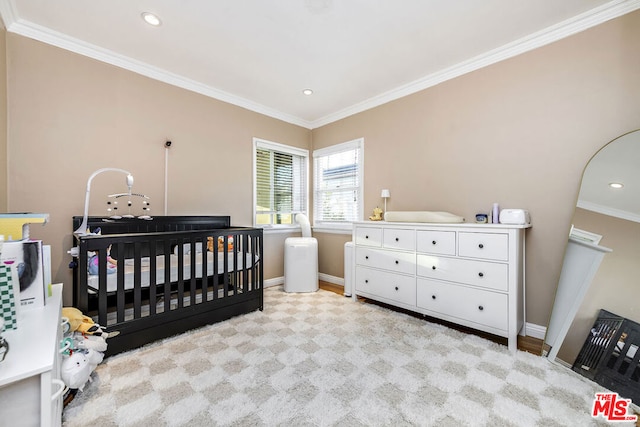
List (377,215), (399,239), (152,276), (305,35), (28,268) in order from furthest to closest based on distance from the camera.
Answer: (377,215) → (399,239) → (305,35) → (152,276) → (28,268)

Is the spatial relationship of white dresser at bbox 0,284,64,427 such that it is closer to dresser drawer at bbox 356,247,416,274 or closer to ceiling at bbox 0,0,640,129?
ceiling at bbox 0,0,640,129

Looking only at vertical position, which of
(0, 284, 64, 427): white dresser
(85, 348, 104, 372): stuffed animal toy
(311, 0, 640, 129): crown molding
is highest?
(311, 0, 640, 129): crown molding

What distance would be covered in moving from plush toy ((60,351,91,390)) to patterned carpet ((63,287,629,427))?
0.11 meters

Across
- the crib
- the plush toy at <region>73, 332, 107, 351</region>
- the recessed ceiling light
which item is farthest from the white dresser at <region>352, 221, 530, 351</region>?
the recessed ceiling light

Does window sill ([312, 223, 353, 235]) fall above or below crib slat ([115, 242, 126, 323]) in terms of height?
above

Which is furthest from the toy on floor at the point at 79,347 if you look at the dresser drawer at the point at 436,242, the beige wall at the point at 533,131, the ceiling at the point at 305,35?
the beige wall at the point at 533,131

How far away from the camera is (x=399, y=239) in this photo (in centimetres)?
264

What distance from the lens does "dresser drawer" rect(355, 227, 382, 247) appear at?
2826mm

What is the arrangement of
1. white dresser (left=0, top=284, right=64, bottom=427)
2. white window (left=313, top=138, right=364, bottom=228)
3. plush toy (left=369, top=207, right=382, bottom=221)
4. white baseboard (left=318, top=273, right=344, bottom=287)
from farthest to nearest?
white baseboard (left=318, top=273, right=344, bottom=287) → white window (left=313, top=138, right=364, bottom=228) → plush toy (left=369, top=207, right=382, bottom=221) → white dresser (left=0, top=284, right=64, bottom=427)

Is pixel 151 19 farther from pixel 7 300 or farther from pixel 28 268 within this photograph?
pixel 7 300

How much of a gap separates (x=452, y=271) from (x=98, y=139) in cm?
337

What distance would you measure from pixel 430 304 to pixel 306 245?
5.30ft

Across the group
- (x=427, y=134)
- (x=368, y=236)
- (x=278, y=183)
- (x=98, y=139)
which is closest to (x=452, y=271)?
(x=368, y=236)

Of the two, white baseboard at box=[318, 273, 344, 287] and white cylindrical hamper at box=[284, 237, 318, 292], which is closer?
white cylindrical hamper at box=[284, 237, 318, 292]
